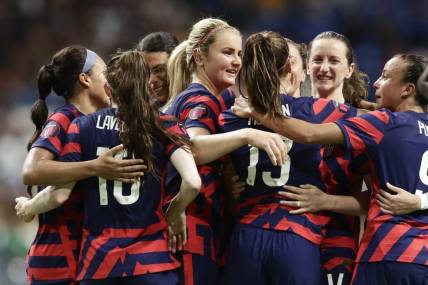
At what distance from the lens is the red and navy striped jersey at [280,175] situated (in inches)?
204

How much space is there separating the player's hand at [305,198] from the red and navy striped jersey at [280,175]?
38mm

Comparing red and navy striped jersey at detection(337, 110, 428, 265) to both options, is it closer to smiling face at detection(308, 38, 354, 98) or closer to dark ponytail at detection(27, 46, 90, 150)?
smiling face at detection(308, 38, 354, 98)

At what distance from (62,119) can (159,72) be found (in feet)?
4.88

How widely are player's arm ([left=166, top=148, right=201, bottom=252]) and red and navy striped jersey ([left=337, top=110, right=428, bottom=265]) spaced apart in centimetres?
91

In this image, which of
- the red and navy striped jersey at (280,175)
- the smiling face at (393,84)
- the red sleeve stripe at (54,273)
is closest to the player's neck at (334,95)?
the smiling face at (393,84)

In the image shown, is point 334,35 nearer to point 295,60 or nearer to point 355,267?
point 295,60

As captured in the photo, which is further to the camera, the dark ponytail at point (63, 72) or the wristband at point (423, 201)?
the dark ponytail at point (63, 72)

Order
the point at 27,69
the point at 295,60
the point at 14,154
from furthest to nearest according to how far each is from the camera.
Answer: the point at 27,69, the point at 14,154, the point at 295,60

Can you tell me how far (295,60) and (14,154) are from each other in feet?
26.8

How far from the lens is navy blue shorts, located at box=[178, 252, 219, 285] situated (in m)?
5.27

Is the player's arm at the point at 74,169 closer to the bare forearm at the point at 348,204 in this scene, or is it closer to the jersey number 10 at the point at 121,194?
the jersey number 10 at the point at 121,194

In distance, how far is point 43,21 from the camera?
51.0 ft

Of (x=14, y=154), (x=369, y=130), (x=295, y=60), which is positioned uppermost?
(x=295, y=60)

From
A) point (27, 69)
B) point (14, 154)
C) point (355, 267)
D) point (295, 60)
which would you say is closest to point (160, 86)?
point (295, 60)
